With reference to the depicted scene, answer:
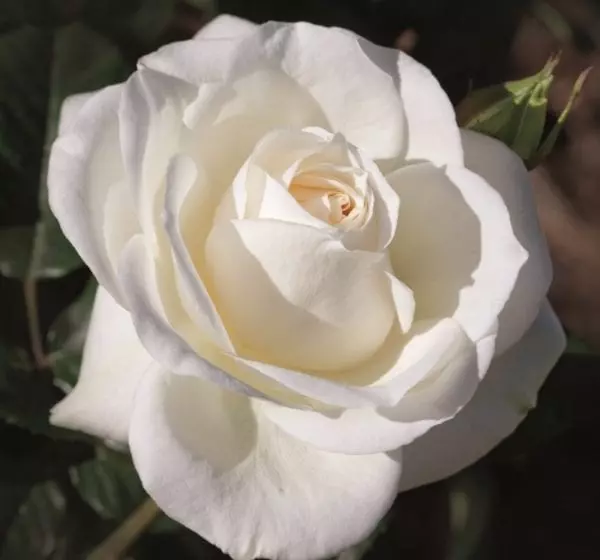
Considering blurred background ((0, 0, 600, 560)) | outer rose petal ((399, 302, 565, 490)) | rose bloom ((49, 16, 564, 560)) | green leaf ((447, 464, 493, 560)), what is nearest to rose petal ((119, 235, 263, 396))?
rose bloom ((49, 16, 564, 560))

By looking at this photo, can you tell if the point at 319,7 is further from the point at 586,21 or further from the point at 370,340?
the point at 586,21

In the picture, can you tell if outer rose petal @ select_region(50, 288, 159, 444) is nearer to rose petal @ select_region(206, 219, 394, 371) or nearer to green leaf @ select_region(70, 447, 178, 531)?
rose petal @ select_region(206, 219, 394, 371)

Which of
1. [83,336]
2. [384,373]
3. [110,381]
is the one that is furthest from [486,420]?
[83,336]

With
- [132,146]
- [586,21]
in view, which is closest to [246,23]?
[132,146]

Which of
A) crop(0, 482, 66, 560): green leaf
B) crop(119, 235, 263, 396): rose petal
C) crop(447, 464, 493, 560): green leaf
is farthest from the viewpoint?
crop(447, 464, 493, 560): green leaf

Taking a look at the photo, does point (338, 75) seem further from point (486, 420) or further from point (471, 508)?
point (471, 508)

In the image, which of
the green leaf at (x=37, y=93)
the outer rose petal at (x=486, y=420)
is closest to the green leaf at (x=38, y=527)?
the green leaf at (x=37, y=93)

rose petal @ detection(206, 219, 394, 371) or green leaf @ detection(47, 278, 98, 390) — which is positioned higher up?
rose petal @ detection(206, 219, 394, 371)

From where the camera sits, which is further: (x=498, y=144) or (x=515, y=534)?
(x=515, y=534)
